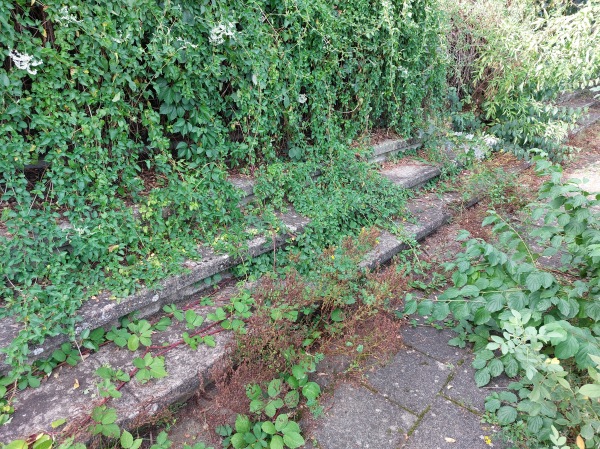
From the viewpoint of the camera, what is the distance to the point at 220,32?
2.97m

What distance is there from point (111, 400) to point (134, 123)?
184 cm

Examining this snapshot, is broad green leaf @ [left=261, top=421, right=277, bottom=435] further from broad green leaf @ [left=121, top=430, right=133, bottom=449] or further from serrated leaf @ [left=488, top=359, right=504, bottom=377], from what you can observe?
serrated leaf @ [left=488, top=359, right=504, bottom=377]

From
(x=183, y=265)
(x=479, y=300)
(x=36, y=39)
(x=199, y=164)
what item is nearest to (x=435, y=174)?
(x=479, y=300)

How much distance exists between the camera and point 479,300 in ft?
8.89

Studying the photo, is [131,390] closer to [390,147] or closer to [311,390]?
[311,390]

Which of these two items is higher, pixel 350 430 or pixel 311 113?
pixel 311 113

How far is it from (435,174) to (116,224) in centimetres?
347

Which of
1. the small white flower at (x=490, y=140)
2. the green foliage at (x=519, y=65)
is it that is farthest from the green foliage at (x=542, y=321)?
the green foliage at (x=519, y=65)

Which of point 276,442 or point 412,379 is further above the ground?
point 276,442

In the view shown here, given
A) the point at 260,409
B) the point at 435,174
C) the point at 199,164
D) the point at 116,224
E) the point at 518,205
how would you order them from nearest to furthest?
the point at 260,409, the point at 116,224, the point at 199,164, the point at 518,205, the point at 435,174

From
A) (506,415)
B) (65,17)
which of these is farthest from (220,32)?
(506,415)

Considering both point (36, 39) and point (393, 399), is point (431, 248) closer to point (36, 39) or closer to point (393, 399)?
point (393, 399)

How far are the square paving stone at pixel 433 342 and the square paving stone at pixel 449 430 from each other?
395 millimetres

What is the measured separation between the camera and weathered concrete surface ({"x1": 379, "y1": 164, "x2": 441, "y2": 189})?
452 centimetres
